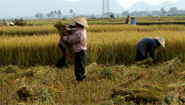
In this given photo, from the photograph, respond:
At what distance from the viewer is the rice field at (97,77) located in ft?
9.20

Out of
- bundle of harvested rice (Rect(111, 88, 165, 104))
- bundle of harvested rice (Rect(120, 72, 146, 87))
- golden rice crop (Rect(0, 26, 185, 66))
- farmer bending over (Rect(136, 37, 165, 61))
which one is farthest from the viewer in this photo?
golden rice crop (Rect(0, 26, 185, 66))

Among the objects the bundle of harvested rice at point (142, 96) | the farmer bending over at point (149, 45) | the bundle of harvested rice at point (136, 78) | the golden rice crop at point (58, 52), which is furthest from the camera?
the golden rice crop at point (58, 52)

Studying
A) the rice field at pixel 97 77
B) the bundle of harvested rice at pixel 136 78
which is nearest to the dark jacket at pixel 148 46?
the rice field at pixel 97 77

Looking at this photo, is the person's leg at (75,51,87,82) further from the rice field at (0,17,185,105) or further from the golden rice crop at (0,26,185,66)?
the golden rice crop at (0,26,185,66)

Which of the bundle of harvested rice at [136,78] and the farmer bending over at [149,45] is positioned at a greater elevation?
the farmer bending over at [149,45]

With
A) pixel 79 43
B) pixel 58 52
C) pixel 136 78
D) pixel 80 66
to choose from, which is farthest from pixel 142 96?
pixel 58 52

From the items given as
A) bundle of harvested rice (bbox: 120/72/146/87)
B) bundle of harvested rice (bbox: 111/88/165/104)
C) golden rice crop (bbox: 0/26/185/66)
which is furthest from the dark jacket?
bundle of harvested rice (bbox: 111/88/165/104)

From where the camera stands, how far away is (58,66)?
457 centimetres

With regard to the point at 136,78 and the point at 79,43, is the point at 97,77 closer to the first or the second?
the point at 79,43

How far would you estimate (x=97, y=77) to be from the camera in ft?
12.6

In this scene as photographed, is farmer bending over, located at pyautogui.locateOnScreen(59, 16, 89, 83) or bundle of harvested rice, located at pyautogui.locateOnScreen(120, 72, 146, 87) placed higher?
farmer bending over, located at pyautogui.locateOnScreen(59, 16, 89, 83)

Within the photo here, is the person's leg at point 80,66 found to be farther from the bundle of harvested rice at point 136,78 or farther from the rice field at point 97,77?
the bundle of harvested rice at point 136,78

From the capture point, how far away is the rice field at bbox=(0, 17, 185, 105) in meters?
2.80

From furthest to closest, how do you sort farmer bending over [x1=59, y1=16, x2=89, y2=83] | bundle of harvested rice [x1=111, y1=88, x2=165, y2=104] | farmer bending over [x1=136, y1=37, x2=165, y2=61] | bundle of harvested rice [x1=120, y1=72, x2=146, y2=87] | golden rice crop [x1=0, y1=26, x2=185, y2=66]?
golden rice crop [x1=0, y1=26, x2=185, y2=66], farmer bending over [x1=136, y1=37, x2=165, y2=61], farmer bending over [x1=59, y1=16, x2=89, y2=83], bundle of harvested rice [x1=120, y1=72, x2=146, y2=87], bundle of harvested rice [x1=111, y1=88, x2=165, y2=104]
